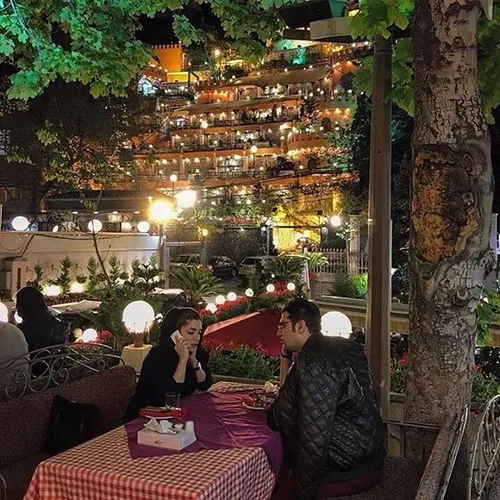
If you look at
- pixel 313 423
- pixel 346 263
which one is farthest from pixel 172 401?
pixel 346 263

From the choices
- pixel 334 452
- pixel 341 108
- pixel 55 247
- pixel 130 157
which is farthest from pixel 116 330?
pixel 341 108

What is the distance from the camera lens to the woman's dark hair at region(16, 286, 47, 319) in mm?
6746

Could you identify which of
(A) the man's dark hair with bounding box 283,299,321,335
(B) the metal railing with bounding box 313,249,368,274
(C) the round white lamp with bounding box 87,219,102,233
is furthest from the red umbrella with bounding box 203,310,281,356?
(B) the metal railing with bounding box 313,249,368,274

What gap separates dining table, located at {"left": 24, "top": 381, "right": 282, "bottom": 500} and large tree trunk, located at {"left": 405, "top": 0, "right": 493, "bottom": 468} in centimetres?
117

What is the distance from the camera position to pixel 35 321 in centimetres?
688

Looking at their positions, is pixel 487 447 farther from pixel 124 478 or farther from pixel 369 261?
pixel 124 478

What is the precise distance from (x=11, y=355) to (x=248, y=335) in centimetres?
442

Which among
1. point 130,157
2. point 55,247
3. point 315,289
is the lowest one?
point 315,289

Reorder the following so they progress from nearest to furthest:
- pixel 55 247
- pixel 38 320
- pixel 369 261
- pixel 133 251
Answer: pixel 369 261 → pixel 38 320 → pixel 55 247 → pixel 133 251

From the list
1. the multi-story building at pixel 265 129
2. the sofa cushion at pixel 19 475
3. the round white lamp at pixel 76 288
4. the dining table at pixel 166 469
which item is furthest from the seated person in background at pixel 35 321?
the multi-story building at pixel 265 129

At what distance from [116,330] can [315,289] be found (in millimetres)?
8830

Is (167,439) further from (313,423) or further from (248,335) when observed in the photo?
(248,335)

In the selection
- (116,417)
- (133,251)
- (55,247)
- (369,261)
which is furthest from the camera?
(133,251)

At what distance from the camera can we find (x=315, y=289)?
17094mm
